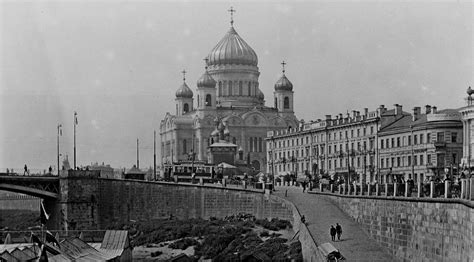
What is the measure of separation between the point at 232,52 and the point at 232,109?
25.2 feet

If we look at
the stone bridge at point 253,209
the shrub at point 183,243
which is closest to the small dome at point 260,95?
the stone bridge at point 253,209

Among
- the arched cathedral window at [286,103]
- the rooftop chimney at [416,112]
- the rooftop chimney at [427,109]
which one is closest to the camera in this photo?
the rooftop chimney at [416,112]

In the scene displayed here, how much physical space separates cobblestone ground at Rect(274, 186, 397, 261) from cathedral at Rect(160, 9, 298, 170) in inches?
2729

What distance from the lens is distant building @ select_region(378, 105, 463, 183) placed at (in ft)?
261

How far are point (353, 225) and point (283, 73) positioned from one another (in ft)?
299

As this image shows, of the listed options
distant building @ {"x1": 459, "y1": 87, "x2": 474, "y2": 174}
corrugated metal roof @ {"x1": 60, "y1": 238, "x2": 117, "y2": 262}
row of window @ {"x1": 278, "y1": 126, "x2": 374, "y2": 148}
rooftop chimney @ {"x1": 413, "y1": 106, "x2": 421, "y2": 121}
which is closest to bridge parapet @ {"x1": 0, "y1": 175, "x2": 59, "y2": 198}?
row of window @ {"x1": 278, "y1": 126, "x2": 374, "y2": 148}

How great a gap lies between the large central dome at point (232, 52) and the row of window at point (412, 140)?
45.1 meters

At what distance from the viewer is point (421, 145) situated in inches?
3250

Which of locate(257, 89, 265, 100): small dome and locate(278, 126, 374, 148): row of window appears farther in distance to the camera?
locate(257, 89, 265, 100): small dome

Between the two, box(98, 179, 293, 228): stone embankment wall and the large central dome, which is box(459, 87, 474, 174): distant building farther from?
the large central dome

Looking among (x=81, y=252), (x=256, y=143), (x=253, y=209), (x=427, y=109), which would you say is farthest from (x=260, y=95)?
(x=81, y=252)

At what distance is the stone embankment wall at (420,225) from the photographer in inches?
1198

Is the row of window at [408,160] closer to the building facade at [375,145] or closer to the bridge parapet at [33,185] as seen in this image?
the building facade at [375,145]

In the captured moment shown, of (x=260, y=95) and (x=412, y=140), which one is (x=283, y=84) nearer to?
(x=260, y=95)
